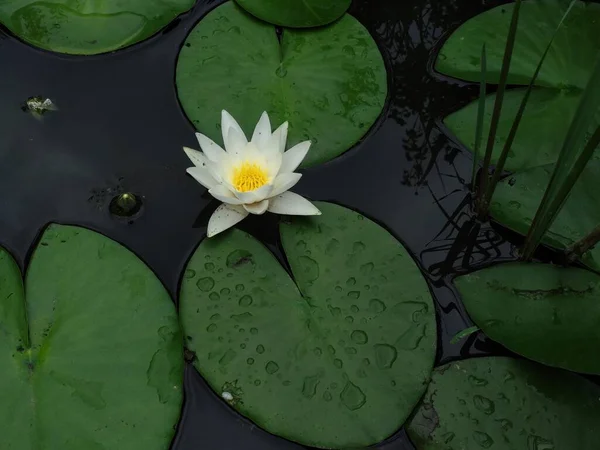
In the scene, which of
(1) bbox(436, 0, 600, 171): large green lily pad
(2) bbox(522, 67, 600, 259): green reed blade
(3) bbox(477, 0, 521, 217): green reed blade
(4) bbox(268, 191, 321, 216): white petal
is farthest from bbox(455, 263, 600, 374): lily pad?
(4) bbox(268, 191, 321, 216): white petal

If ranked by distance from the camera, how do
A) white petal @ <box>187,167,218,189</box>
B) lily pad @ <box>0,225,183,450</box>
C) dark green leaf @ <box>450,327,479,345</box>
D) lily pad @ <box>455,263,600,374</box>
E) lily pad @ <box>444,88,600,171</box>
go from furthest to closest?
lily pad @ <box>444,88,600,171</box> < white petal @ <box>187,167,218,189</box> < dark green leaf @ <box>450,327,479,345</box> < lily pad @ <box>455,263,600,374</box> < lily pad @ <box>0,225,183,450</box>

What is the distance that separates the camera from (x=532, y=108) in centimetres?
252

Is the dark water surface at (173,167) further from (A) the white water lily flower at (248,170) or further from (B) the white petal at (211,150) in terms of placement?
(B) the white petal at (211,150)

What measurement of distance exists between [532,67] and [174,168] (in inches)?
68.2

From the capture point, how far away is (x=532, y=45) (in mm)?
2641

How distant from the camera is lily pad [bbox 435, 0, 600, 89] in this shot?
2.58 meters

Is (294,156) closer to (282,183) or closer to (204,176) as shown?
(282,183)

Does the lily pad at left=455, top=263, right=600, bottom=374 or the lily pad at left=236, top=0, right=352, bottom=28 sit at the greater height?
the lily pad at left=236, top=0, right=352, bottom=28

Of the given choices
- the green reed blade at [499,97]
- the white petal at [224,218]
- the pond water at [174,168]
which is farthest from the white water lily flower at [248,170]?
the green reed blade at [499,97]

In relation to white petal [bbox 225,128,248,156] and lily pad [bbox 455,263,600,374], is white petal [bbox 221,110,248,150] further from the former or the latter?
lily pad [bbox 455,263,600,374]

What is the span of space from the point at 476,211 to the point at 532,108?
573mm

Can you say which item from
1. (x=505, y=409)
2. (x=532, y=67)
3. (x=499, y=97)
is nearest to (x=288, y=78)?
(x=499, y=97)

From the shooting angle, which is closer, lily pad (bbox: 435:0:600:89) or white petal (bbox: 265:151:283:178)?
white petal (bbox: 265:151:283:178)

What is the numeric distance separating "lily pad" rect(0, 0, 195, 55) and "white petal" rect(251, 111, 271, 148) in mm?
857
